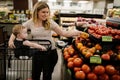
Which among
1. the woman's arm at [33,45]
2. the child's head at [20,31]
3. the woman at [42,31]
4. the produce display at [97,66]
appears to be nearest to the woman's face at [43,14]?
the woman at [42,31]

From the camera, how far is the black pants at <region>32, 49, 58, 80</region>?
112 inches

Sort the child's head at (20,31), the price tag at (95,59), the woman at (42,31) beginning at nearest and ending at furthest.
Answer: the price tag at (95,59)
the woman at (42,31)
the child's head at (20,31)

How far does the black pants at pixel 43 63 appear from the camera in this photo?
2.83m

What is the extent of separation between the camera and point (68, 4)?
63.1ft

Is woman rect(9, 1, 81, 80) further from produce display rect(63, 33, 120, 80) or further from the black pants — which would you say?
produce display rect(63, 33, 120, 80)

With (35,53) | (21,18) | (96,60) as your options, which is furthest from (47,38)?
(21,18)

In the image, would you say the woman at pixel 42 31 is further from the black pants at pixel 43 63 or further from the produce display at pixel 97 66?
the produce display at pixel 97 66

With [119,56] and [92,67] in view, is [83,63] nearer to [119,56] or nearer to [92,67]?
[92,67]

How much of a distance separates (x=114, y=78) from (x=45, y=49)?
0.97 m

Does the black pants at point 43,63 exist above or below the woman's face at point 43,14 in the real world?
below

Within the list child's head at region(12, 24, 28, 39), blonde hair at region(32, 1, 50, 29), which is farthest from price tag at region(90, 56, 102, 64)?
child's head at region(12, 24, 28, 39)

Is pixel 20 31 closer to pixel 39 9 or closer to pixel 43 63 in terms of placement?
pixel 39 9

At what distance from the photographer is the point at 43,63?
2.97 metres

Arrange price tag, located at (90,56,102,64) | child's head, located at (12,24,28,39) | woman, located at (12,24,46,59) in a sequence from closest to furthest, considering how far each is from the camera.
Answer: price tag, located at (90,56,102,64), woman, located at (12,24,46,59), child's head, located at (12,24,28,39)
